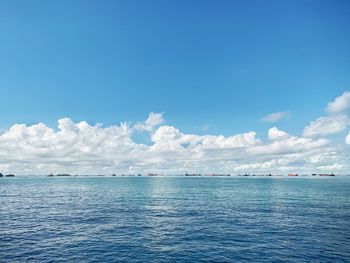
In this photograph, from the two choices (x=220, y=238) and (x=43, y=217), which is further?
(x=43, y=217)

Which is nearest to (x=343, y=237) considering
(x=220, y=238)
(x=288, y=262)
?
(x=288, y=262)

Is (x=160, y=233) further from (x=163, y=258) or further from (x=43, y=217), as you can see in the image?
(x=43, y=217)

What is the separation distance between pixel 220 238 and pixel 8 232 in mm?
37896

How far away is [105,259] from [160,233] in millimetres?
14111

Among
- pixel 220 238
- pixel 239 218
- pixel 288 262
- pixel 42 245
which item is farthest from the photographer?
pixel 239 218

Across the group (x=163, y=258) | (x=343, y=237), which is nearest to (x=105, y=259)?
(x=163, y=258)

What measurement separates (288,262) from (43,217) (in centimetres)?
5261

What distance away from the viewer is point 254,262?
33062 millimetres

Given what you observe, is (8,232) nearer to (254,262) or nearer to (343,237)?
(254,262)

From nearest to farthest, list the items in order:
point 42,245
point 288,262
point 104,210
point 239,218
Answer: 1. point 288,262
2. point 42,245
3. point 239,218
4. point 104,210

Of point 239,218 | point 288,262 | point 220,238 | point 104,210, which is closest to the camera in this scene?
point 288,262

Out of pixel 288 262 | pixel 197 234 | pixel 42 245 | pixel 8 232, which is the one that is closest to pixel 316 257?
pixel 288 262

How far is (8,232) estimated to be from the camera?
46594 mm

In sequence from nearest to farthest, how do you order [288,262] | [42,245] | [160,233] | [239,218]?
1. [288,262]
2. [42,245]
3. [160,233]
4. [239,218]
